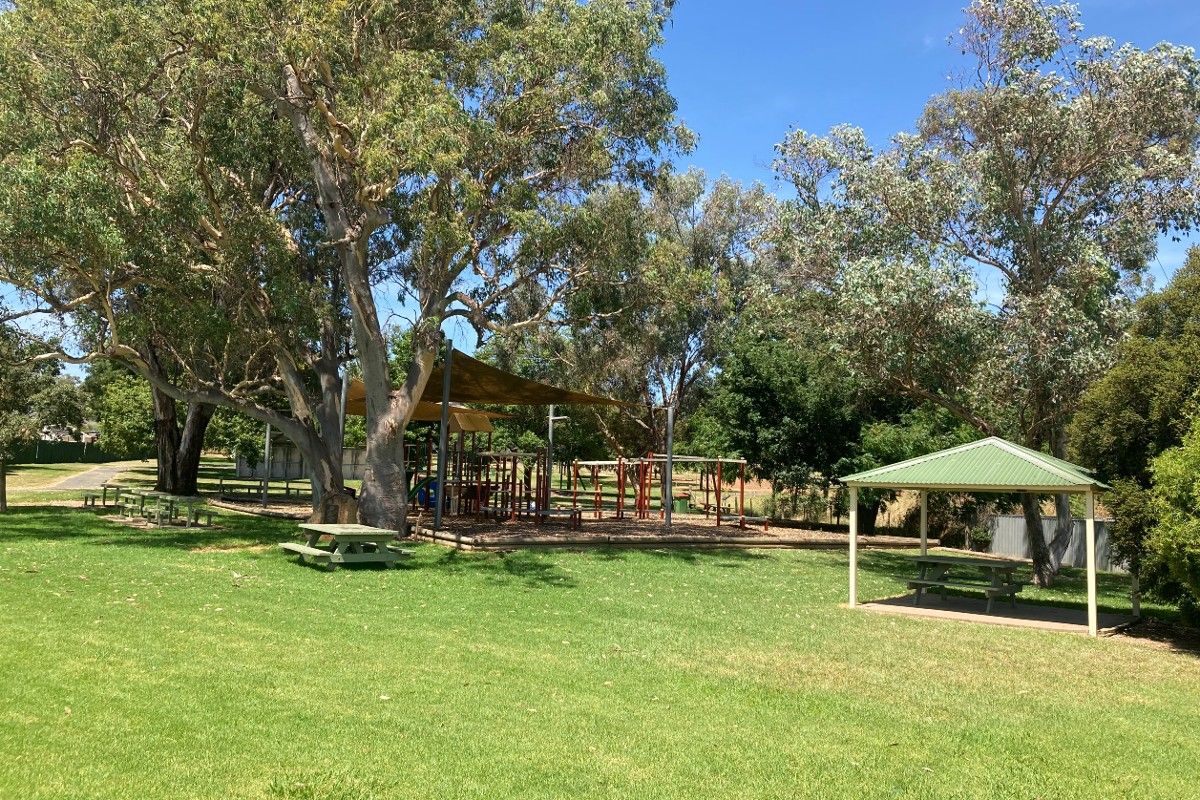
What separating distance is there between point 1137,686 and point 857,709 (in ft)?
10.5

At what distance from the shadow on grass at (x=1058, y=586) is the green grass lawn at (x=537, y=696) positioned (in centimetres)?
362

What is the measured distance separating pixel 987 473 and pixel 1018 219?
20.9 feet

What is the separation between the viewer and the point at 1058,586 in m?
17.2

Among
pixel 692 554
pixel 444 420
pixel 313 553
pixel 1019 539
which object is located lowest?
pixel 1019 539

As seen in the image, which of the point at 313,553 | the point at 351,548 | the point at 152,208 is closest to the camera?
the point at 313,553

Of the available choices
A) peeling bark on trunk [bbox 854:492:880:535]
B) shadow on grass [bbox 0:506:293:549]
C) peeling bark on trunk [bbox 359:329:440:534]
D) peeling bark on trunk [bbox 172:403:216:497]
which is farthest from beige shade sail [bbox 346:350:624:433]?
peeling bark on trunk [bbox 854:492:880:535]

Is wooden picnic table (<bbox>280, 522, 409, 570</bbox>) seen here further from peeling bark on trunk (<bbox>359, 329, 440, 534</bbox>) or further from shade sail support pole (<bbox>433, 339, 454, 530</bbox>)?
shade sail support pole (<bbox>433, 339, 454, 530</bbox>)

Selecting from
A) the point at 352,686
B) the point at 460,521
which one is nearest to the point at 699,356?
the point at 460,521

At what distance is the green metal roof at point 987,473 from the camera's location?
11367 millimetres

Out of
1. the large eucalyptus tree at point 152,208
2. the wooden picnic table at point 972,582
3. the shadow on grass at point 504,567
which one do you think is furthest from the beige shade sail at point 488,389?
the wooden picnic table at point 972,582

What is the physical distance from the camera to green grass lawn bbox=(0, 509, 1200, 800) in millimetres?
4949

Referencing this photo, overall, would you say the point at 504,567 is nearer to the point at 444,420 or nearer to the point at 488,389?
the point at 444,420

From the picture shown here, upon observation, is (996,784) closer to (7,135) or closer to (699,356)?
(7,135)

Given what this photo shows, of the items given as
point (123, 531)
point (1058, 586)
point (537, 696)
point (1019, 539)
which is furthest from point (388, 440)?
point (1019, 539)
